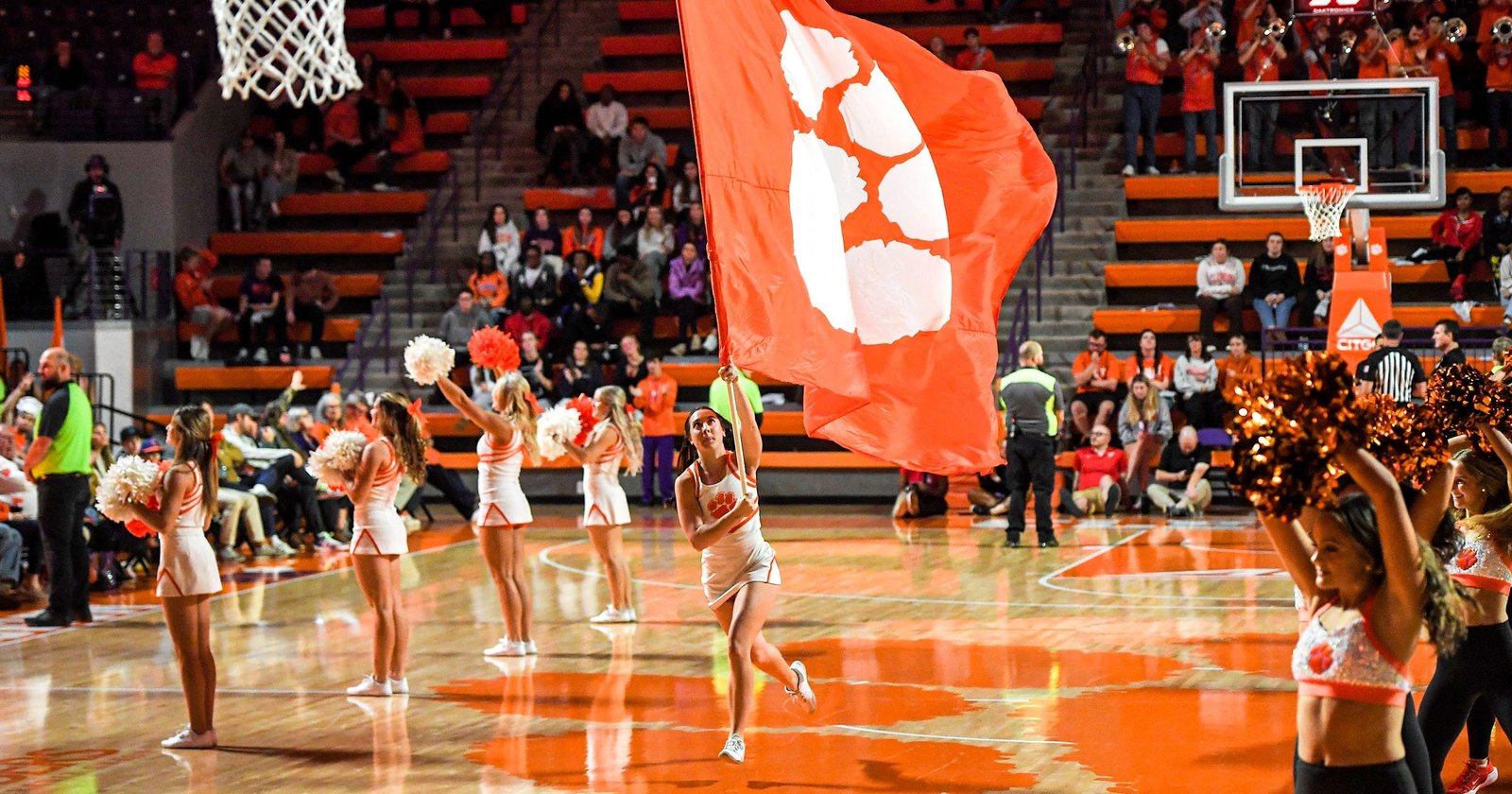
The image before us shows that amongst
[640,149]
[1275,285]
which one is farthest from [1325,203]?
[640,149]

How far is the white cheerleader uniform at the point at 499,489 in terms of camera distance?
11.0 metres

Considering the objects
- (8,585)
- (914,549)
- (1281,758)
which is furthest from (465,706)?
(914,549)

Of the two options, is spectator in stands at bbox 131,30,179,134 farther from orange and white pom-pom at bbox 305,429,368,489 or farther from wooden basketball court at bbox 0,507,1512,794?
orange and white pom-pom at bbox 305,429,368,489

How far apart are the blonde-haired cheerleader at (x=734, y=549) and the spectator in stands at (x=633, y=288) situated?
14.0 meters

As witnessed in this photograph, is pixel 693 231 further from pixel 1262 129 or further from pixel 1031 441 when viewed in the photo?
pixel 1031 441

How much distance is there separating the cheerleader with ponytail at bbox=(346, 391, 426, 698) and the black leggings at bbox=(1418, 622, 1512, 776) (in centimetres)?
538

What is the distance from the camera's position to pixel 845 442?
722cm

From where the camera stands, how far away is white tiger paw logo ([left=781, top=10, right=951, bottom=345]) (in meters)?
7.86

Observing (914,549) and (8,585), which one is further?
(914,549)

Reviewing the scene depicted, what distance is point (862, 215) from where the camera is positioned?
8.12 m

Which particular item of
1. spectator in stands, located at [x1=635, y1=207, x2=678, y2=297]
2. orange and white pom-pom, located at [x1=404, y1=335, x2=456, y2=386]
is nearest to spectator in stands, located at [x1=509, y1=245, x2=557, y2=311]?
spectator in stands, located at [x1=635, y1=207, x2=678, y2=297]

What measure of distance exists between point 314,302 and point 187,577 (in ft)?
49.6

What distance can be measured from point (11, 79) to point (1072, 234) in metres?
14.1

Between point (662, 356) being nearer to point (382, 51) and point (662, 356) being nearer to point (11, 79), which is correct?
point (382, 51)
